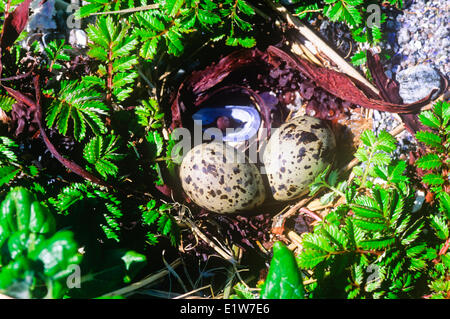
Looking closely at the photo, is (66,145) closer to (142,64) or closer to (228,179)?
(142,64)

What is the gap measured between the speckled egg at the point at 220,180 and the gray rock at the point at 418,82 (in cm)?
96

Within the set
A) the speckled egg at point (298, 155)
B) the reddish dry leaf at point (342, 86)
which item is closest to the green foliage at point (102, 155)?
the speckled egg at point (298, 155)

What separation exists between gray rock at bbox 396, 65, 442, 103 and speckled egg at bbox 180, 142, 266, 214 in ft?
3.16

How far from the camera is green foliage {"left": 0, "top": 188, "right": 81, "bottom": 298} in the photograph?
121 centimetres

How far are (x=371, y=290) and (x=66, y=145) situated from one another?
65.2 inches

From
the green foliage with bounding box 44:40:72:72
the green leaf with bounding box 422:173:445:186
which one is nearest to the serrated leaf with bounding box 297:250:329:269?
the green leaf with bounding box 422:173:445:186

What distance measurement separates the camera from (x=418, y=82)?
204 cm

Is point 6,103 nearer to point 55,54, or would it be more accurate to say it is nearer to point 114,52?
point 55,54

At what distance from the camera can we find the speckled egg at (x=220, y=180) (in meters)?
1.94

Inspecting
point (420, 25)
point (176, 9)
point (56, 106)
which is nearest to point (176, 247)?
point (56, 106)

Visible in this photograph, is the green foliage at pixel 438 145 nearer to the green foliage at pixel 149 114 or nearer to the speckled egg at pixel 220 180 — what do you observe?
the speckled egg at pixel 220 180

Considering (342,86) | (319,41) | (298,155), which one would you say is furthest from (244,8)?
(298,155)

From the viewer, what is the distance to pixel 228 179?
1.94m

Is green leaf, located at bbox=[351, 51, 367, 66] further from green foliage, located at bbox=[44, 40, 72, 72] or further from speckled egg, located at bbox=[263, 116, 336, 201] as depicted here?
green foliage, located at bbox=[44, 40, 72, 72]
